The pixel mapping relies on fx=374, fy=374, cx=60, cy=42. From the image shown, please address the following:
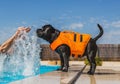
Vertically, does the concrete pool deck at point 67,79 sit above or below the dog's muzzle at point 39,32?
below

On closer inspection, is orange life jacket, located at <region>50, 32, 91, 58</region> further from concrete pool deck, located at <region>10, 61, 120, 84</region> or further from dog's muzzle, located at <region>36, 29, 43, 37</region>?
concrete pool deck, located at <region>10, 61, 120, 84</region>

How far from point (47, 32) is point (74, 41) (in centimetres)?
108

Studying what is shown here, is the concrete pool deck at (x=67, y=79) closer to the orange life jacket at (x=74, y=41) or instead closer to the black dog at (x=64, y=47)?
the black dog at (x=64, y=47)

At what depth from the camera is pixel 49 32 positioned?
12.6m

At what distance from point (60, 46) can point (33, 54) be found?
20.9 feet

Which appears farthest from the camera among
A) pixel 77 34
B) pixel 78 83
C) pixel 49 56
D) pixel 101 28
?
pixel 49 56

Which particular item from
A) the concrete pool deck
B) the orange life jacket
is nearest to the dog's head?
the orange life jacket

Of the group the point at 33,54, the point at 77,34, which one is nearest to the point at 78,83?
the point at 77,34

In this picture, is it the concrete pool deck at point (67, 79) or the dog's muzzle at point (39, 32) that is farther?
the dog's muzzle at point (39, 32)

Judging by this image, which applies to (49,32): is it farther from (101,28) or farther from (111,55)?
(111,55)

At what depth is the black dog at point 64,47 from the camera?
478 inches

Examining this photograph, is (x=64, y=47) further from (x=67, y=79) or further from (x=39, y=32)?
(x=67, y=79)

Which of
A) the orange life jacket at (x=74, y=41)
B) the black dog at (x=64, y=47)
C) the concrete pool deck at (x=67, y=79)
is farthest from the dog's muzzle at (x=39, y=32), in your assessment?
the concrete pool deck at (x=67, y=79)

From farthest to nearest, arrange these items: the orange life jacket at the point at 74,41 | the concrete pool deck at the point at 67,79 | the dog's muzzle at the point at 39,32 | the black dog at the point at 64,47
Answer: the dog's muzzle at the point at 39,32 < the black dog at the point at 64,47 < the orange life jacket at the point at 74,41 < the concrete pool deck at the point at 67,79
